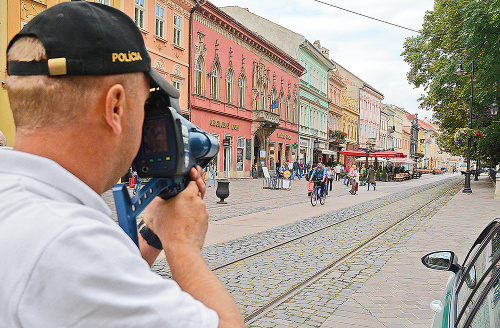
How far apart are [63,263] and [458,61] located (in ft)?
102

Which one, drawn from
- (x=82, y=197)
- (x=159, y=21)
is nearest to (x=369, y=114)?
(x=159, y=21)

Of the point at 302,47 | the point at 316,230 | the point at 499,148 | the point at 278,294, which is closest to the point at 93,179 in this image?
the point at 278,294

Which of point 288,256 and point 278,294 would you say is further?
point 288,256

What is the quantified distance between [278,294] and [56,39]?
16.0ft

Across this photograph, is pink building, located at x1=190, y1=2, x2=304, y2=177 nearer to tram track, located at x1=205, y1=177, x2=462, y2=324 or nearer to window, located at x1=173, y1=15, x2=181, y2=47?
window, located at x1=173, y1=15, x2=181, y2=47

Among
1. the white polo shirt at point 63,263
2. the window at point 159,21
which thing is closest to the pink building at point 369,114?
the window at point 159,21

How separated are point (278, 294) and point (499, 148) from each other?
1181 inches

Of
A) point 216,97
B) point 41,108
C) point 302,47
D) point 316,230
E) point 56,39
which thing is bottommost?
point 316,230

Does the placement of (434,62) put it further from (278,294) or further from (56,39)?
(56,39)

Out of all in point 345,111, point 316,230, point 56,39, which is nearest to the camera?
point 56,39

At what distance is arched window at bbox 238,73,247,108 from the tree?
1259 centimetres

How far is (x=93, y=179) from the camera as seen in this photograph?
0.97 meters

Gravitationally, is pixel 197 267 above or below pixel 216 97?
below

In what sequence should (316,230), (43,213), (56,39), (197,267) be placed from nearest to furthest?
(43,213) < (56,39) < (197,267) < (316,230)
